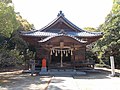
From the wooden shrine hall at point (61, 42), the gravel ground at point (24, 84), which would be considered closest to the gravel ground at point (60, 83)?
the gravel ground at point (24, 84)

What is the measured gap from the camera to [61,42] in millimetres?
19000

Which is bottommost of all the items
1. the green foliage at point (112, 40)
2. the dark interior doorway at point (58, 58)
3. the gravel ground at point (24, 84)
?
the gravel ground at point (24, 84)

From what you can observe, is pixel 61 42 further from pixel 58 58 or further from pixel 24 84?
pixel 24 84

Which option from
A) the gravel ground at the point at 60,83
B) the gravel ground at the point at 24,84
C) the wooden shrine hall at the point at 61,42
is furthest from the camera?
the wooden shrine hall at the point at 61,42

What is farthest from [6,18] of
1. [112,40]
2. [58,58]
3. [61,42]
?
[112,40]

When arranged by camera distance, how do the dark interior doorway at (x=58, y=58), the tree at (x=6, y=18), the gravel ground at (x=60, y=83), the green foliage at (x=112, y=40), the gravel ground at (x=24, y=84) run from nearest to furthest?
the gravel ground at (x=24, y=84) < the gravel ground at (x=60, y=83) < the tree at (x=6, y=18) < the dark interior doorway at (x=58, y=58) < the green foliage at (x=112, y=40)

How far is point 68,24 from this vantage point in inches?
864

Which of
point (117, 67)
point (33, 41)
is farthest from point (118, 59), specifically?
point (33, 41)

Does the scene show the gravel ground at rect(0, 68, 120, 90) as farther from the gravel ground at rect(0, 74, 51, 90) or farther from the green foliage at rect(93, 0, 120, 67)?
the green foliage at rect(93, 0, 120, 67)

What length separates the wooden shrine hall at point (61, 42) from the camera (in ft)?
62.2

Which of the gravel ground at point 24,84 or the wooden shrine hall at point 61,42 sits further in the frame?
the wooden shrine hall at point 61,42

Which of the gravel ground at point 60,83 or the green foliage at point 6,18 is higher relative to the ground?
the green foliage at point 6,18

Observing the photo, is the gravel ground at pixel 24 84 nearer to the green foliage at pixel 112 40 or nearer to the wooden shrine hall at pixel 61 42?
the wooden shrine hall at pixel 61 42

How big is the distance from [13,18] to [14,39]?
1212 centimetres
